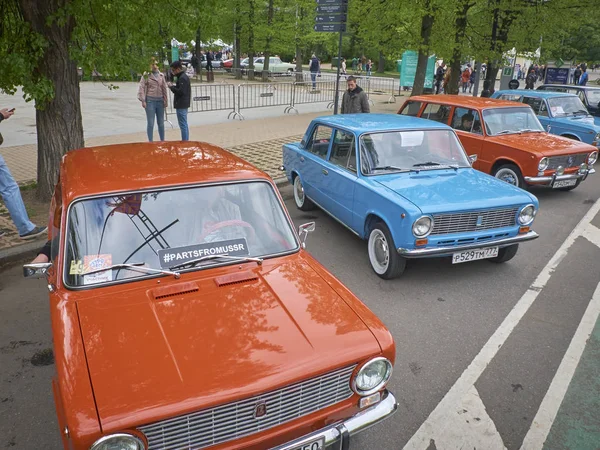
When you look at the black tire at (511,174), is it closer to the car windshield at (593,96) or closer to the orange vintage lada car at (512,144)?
the orange vintage lada car at (512,144)

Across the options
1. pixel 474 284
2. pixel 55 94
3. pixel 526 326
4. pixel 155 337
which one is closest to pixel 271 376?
pixel 155 337

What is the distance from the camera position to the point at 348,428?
2.68 metres

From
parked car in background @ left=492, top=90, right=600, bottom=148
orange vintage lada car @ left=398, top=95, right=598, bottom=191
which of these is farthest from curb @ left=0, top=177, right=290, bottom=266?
parked car in background @ left=492, top=90, right=600, bottom=148

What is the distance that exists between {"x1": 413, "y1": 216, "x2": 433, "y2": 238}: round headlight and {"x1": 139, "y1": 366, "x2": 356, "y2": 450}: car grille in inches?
107

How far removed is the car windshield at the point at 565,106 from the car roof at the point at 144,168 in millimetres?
10406

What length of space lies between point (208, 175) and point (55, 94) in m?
4.63

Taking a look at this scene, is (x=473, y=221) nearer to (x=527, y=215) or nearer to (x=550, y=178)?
(x=527, y=215)

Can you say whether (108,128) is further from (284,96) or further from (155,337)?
(155,337)

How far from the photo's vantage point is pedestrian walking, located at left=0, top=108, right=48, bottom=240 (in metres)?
6.02

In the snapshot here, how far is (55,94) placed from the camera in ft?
22.6

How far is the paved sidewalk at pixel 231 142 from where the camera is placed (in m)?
7.19

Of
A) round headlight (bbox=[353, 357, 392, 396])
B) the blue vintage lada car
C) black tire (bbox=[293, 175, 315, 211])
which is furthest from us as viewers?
black tire (bbox=[293, 175, 315, 211])

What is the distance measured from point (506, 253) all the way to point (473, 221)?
1064 millimetres

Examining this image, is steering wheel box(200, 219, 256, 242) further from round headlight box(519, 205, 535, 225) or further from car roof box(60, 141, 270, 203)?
round headlight box(519, 205, 535, 225)
